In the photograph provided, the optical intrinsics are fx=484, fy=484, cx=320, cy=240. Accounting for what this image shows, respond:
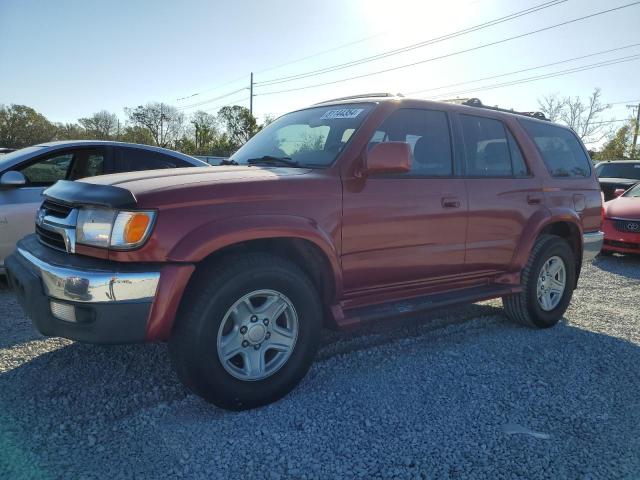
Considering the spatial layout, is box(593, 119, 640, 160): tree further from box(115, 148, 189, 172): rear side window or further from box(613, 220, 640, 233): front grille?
box(115, 148, 189, 172): rear side window

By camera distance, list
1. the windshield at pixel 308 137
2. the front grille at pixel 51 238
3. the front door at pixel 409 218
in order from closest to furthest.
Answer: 1. the front grille at pixel 51 238
2. the front door at pixel 409 218
3. the windshield at pixel 308 137

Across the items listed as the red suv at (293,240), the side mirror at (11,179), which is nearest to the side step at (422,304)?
the red suv at (293,240)

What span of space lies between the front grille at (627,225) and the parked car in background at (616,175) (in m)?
4.15

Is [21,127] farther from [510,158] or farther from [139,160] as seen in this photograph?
[510,158]

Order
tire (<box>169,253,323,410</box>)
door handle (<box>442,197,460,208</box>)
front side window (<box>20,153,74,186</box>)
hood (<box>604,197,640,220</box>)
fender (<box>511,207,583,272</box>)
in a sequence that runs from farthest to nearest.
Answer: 1. hood (<box>604,197,640,220</box>)
2. front side window (<box>20,153,74,186</box>)
3. fender (<box>511,207,583,272</box>)
4. door handle (<box>442,197,460,208</box>)
5. tire (<box>169,253,323,410</box>)

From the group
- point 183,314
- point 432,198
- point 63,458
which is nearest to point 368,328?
point 432,198

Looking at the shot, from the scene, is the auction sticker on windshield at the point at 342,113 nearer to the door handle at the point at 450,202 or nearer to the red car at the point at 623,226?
the door handle at the point at 450,202

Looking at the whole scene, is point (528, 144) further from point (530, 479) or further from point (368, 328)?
point (530, 479)

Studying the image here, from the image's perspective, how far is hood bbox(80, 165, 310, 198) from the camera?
2.58 m

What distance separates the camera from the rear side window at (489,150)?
Answer: 13.0ft

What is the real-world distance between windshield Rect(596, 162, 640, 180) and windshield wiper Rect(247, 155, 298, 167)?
1223 centimetres

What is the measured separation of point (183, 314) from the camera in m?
2.58

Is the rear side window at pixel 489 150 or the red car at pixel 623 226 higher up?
the rear side window at pixel 489 150

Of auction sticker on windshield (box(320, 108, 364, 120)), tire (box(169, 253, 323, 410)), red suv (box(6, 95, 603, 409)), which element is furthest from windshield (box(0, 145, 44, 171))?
tire (box(169, 253, 323, 410))
